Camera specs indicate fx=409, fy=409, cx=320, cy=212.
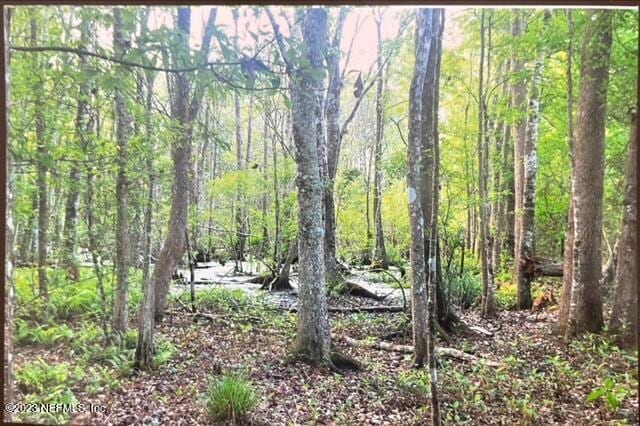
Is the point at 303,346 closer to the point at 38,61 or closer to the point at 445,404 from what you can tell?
the point at 445,404

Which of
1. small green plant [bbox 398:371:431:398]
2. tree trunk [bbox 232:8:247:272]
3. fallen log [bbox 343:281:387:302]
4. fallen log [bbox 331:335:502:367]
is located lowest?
small green plant [bbox 398:371:431:398]

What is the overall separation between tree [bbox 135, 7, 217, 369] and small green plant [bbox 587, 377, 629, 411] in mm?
2699

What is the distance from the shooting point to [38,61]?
2170 mm

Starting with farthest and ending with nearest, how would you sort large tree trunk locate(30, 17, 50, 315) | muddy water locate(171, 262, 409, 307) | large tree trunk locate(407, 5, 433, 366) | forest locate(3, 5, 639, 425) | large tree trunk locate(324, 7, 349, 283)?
muddy water locate(171, 262, 409, 307) → large tree trunk locate(324, 7, 349, 283) → large tree trunk locate(407, 5, 433, 366) → large tree trunk locate(30, 17, 50, 315) → forest locate(3, 5, 639, 425)

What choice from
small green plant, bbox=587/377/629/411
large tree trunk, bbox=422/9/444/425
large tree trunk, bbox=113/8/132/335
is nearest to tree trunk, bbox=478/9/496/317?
large tree trunk, bbox=422/9/444/425

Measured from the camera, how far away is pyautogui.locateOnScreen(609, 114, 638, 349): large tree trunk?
2203 millimetres

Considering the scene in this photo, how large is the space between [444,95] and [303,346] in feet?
9.71

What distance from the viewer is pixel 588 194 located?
297 centimetres

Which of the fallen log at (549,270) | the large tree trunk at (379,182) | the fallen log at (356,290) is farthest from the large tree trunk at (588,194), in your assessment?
the fallen log at (356,290)

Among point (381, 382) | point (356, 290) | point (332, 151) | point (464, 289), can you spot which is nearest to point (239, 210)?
point (332, 151)

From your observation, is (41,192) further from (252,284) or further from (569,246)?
(569,246)

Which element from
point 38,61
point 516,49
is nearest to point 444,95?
point 516,49

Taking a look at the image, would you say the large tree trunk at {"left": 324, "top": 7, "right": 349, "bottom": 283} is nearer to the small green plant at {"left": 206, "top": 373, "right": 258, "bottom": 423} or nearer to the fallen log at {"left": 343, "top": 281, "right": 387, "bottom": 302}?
the fallen log at {"left": 343, "top": 281, "right": 387, "bottom": 302}

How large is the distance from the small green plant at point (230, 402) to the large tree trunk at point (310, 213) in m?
0.73
